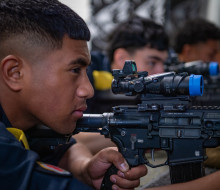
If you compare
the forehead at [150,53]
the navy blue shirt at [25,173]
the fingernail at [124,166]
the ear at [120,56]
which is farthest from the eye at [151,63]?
the navy blue shirt at [25,173]

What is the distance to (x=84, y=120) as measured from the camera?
45.5 inches

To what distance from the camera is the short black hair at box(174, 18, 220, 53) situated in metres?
3.25

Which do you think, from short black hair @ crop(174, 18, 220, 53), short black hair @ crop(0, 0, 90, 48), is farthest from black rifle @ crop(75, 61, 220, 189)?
short black hair @ crop(174, 18, 220, 53)

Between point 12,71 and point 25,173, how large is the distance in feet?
1.30

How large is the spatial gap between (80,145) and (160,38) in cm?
119

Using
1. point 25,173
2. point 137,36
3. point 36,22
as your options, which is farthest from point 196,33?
point 25,173

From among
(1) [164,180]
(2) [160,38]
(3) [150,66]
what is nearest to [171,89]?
(1) [164,180]

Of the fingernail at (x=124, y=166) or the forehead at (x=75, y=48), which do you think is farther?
the fingernail at (x=124, y=166)

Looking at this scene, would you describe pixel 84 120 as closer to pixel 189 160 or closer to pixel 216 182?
pixel 189 160

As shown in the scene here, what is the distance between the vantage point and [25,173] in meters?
0.69

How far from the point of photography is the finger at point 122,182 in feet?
3.58

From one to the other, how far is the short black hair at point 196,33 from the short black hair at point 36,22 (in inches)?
99.8

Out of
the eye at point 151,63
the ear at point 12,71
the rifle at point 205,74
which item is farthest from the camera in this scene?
the eye at point 151,63

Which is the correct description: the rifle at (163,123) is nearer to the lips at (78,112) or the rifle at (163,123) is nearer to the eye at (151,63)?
the lips at (78,112)
